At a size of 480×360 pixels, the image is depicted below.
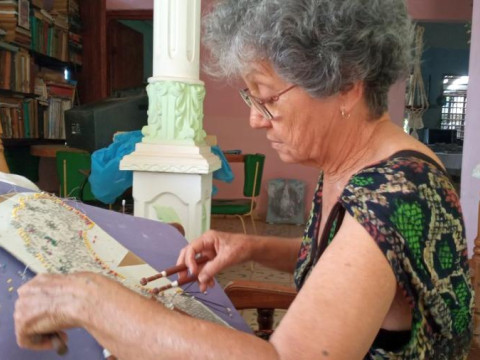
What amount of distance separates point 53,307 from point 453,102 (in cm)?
972

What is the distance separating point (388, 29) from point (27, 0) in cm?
411

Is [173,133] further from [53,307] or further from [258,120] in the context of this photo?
[53,307]

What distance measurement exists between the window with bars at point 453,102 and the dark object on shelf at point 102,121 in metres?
7.22

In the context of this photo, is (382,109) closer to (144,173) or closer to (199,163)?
(199,163)

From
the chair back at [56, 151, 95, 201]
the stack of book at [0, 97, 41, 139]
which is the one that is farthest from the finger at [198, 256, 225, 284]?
the stack of book at [0, 97, 41, 139]

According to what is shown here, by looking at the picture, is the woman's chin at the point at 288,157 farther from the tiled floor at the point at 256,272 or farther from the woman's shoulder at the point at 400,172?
the tiled floor at the point at 256,272

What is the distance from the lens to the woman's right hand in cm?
101

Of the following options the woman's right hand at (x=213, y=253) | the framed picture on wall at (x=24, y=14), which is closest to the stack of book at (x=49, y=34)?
the framed picture on wall at (x=24, y=14)

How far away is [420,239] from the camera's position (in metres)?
0.69

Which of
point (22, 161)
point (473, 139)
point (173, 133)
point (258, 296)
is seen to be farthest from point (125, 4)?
point (258, 296)

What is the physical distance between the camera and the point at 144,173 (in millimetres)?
1908

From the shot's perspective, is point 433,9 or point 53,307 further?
point 433,9

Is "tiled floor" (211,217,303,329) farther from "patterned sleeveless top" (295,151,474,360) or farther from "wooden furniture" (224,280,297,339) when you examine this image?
"patterned sleeveless top" (295,151,474,360)

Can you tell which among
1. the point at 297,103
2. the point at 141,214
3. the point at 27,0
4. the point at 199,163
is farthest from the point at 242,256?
the point at 27,0
